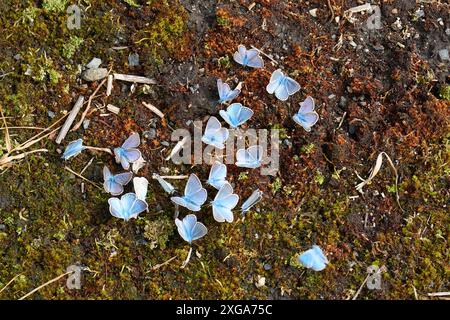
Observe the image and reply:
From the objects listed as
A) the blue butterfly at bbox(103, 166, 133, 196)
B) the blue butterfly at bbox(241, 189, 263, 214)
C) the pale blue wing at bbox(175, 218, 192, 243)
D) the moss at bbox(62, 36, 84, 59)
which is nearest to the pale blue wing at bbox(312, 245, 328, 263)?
the blue butterfly at bbox(241, 189, 263, 214)

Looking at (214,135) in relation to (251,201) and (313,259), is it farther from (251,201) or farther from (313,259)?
(313,259)

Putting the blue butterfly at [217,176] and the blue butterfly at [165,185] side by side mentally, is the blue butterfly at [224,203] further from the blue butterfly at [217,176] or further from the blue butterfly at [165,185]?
the blue butterfly at [165,185]

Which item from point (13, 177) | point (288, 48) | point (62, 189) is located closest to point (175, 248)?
point (62, 189)

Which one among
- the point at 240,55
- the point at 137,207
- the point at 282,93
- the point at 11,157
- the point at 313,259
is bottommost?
the point at 313,259

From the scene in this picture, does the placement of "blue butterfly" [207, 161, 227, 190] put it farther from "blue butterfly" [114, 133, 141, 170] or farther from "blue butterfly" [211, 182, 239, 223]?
"blue butterfly" [114, 133, 141, 170]

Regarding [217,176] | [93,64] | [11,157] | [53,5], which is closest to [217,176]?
[217,176]

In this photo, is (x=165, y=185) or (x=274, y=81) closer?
(x=165, y=185)

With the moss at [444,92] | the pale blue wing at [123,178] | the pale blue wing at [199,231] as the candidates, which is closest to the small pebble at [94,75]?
the pale blue wing at [123,178]

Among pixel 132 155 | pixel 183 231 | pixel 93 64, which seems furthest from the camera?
pixel 93 64
